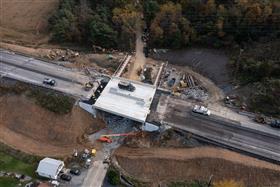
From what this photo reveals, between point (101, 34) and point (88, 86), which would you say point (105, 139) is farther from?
point (101, 34)

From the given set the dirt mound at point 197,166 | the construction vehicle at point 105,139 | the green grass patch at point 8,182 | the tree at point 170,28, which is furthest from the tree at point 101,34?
the green grass patch at point 8,182

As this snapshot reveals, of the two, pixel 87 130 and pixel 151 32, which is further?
pixel 151 32

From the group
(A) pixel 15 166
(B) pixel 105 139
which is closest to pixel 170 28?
(B) pixel 105 139

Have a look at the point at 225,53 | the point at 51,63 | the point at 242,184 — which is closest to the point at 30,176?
the point at 51,63

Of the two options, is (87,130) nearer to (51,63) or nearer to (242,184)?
(51,63)

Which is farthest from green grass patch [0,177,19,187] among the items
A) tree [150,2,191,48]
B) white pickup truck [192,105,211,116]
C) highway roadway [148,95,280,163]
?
tree [150,2,191,48]

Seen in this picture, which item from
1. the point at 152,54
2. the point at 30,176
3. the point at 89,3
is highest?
the point at 89,3

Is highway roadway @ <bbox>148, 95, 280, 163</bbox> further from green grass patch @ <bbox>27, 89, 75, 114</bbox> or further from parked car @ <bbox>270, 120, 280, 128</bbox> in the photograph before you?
green grass patch @ <bbox>27, 89, 75, 114</bbox>
